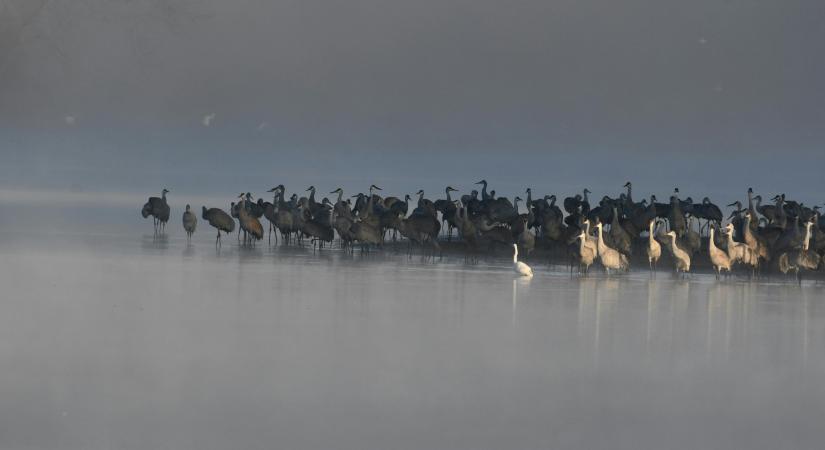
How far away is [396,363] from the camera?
7.86 metres

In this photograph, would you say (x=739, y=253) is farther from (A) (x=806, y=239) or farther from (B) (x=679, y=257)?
(A) (x=806, y=239)

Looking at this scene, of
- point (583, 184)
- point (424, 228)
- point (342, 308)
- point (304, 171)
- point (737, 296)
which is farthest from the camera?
point (304, 171)

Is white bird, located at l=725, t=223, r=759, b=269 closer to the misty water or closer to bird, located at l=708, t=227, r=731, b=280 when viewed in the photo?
bird, located at l=708, t=227, r=731, b=280

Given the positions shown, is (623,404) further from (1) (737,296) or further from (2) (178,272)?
(2) (178,272)

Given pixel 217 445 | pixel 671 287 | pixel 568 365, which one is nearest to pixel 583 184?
pixel 671 287

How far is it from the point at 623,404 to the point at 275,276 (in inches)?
263

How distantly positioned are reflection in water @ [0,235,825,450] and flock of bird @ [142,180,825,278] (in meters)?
1.94

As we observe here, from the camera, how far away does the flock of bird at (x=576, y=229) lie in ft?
49.2

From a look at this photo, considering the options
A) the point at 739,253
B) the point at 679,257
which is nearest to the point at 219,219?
the point at 679,257

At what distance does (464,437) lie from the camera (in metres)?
6.11

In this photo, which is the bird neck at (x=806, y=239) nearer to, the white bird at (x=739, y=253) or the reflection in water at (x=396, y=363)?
the white bird at (x=739, y=253)

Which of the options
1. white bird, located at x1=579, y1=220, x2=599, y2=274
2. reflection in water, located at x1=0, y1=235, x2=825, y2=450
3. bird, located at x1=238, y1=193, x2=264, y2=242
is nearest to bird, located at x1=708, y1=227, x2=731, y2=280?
white bird, located at x1=579, y1=220, x2=599, y2=274

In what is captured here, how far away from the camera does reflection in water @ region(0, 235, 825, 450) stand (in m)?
6.21

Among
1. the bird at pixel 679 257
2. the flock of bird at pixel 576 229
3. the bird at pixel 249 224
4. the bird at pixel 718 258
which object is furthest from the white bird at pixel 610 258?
the bird at pixel 249 224
